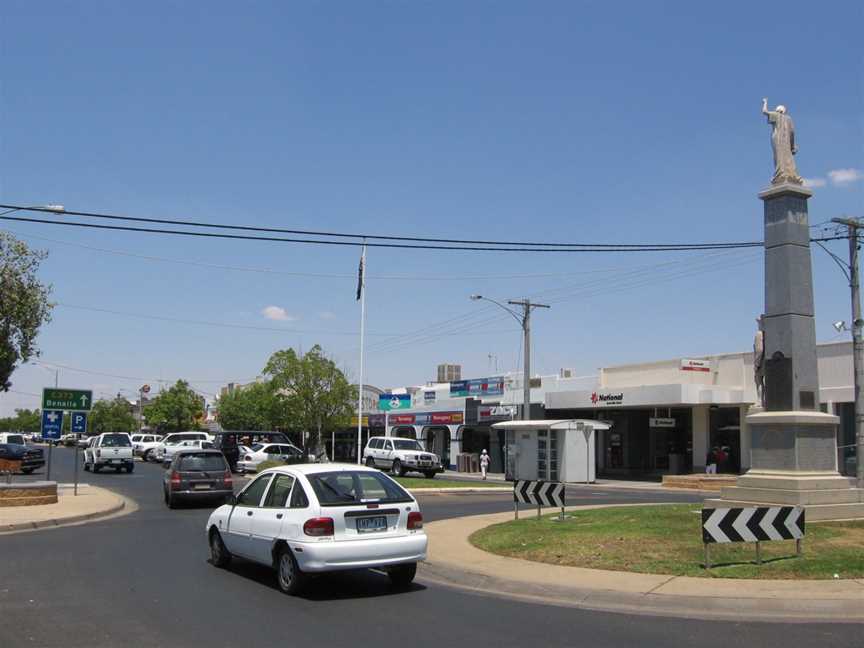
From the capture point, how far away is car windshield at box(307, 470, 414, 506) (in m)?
10.2

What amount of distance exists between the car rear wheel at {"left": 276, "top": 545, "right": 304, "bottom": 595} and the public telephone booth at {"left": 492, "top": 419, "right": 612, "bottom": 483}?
2471cm

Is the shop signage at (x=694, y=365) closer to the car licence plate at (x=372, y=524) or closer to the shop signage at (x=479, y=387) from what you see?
the shop signage at (x=479, y=387)

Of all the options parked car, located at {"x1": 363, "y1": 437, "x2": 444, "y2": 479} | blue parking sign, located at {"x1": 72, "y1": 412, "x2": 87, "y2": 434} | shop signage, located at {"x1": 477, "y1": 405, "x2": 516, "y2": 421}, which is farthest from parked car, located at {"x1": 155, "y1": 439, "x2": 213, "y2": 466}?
blue parking sign, located at {"x1": 72, "y1": 412, "x2": 87, "y2": 434}

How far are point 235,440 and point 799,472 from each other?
3135cm

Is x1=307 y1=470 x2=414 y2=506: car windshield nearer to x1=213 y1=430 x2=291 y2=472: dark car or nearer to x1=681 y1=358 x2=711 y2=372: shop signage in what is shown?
x1=213 y1=430 x2=291 y2=472: dark car

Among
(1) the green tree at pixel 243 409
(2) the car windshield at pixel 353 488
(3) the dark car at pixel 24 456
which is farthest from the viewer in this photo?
(1) the green tree at pixel 243 409

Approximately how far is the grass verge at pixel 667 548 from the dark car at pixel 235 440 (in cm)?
2686

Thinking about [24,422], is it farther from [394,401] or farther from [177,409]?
[394,401]

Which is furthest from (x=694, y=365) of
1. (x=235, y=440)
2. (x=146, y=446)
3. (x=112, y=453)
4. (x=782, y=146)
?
(x=146, y=446)

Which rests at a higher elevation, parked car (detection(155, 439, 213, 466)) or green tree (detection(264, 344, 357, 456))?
green tree (detection(264, 344, 357, 456))

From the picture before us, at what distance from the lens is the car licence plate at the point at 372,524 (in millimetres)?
10086

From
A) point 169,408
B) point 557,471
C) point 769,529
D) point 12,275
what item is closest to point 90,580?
point 769,529

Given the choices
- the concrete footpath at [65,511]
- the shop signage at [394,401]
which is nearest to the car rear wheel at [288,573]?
the concrete footpath at [65,511]

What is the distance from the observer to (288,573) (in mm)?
10133
